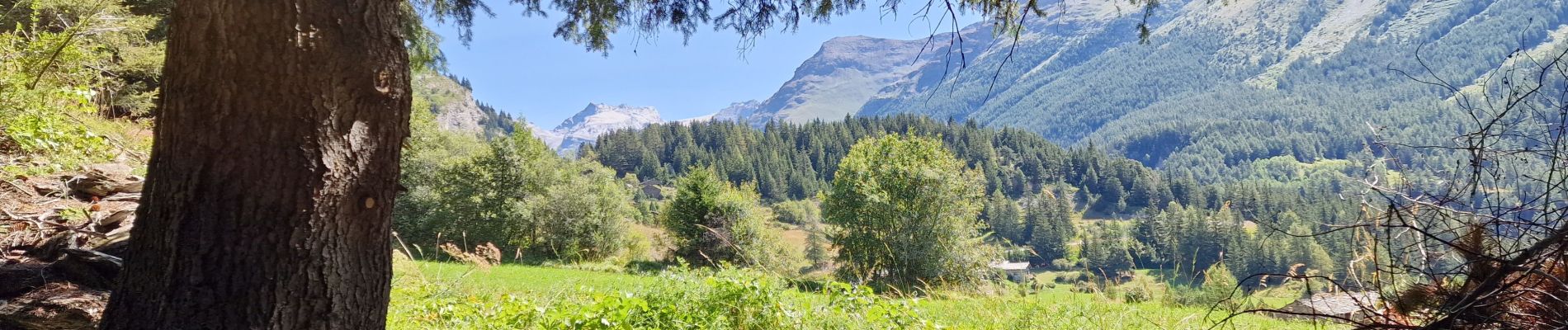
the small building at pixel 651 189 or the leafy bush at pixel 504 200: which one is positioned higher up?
the leafy bush at pixel 504 200

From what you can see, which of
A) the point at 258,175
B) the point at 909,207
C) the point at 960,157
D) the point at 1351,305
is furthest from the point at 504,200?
the point at 960,157

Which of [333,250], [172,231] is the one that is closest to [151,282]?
[172,231]

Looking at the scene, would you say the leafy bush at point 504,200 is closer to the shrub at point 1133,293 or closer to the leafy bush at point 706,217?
the leafy bush at point 706,217

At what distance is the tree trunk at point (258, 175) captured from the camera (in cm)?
170

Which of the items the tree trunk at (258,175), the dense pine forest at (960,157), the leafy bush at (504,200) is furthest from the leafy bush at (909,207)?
the dense pine forest at (960,157)

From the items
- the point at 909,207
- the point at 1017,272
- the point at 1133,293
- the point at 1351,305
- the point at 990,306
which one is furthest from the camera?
the point at 1017,272

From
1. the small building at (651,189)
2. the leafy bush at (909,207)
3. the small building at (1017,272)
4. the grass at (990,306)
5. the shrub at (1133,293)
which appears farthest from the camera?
the small building at (651,189)

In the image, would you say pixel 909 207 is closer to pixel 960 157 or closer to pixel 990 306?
pixel 990 306

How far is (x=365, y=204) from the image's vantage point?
1.95m

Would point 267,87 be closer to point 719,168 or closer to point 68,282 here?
point 68,282

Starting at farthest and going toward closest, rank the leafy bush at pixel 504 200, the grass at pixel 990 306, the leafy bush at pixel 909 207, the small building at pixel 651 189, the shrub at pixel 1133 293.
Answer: the small building at pixel 651 189 → the leafy bush at pixel 504 200 → the leafy bush at pixel 909 207 → the shrub at pixel 1133 293 → the grass at pixel 990 306

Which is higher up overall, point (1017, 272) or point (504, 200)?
→ point (504, 200)

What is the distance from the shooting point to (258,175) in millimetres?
1741

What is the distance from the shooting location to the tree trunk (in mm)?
1702
